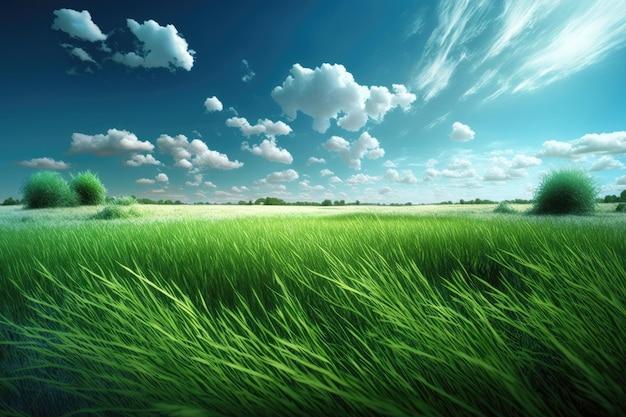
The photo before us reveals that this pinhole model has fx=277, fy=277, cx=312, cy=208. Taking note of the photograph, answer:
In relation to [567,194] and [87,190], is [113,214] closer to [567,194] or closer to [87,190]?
[87,190]

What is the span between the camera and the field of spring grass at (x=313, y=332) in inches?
24.4

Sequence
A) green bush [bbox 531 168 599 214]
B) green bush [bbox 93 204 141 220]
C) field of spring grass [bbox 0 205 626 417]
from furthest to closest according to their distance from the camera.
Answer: green bush [bbox 531 168 599 214]
green bush [bbox 93 204 141 220]
field of spring grass [bbox 0 205 626 417]

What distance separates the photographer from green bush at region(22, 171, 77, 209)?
1365cm

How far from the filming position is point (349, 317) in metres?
1.34

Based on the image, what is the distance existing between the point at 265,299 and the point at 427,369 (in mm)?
1162

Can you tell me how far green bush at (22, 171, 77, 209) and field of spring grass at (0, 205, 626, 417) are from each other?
534 inches

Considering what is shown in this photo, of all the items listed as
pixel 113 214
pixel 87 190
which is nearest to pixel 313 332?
pixel 113 214

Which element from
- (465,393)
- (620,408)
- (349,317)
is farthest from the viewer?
(349,317)

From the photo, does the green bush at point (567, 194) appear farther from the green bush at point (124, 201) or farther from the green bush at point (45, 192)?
the green bush at point (45, 192)

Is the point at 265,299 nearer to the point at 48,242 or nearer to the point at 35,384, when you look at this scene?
the point at 35,384

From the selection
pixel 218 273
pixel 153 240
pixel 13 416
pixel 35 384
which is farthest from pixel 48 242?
pixel 13 416

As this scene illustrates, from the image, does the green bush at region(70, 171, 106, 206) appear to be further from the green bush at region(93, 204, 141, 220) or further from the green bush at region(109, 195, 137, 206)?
the green bush at region(93, 204, 141, 220)

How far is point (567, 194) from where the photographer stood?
34.1ft

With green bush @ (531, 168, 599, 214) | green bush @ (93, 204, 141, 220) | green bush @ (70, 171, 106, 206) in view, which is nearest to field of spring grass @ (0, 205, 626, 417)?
green bush @ (93, 204, 141, 220)
